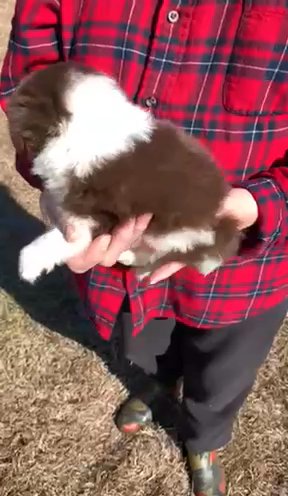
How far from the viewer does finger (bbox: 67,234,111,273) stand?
1164 millimetres

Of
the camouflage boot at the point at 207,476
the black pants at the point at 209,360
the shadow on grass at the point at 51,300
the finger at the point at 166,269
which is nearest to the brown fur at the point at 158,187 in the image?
the finger at the point at 166,269

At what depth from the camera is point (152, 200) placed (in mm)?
1092

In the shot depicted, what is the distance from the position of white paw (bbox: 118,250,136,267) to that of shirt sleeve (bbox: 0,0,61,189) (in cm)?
19

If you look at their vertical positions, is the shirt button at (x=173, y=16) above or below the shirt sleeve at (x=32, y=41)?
above

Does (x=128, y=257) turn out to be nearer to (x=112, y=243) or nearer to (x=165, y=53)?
(x=112, y=243)

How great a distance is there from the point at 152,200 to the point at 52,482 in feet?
3.53

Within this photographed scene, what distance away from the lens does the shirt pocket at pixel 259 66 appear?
121 cm

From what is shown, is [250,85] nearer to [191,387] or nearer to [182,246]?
[182,246]

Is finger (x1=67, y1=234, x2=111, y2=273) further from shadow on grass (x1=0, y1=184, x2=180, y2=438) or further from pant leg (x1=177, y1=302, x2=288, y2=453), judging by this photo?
shadow on grass (x1=0, y1=184, x2=180, y2=438)

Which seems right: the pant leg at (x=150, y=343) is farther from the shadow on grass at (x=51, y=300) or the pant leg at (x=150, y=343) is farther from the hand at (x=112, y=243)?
the hand at (x=112, y=243)

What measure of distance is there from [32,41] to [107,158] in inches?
15.9

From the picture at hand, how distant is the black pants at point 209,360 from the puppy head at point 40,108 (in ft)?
2.22

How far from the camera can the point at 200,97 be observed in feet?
4.17

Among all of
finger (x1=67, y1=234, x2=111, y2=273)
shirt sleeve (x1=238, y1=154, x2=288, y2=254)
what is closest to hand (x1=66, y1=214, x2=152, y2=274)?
finger (x1=67, y1=234, x2=111, y2=273)
